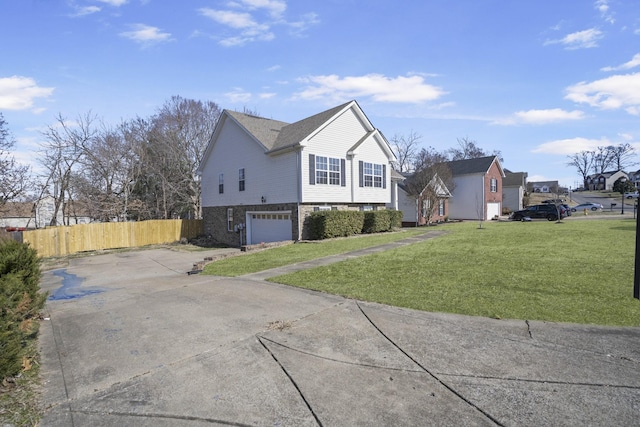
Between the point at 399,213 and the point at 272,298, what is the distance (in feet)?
59.5

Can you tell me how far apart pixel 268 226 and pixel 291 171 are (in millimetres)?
4306

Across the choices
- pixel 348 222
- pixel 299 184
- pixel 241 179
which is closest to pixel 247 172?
pixel 241 179

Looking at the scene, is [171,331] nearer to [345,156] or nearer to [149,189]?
[345,156]

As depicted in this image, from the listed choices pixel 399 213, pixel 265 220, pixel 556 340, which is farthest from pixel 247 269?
pixel 399 213

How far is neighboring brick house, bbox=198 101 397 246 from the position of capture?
19266mm

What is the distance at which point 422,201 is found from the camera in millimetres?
31516

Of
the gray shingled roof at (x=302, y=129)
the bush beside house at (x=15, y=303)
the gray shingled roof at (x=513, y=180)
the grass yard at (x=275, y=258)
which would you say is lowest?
the grass yard at (x=275, y=258)

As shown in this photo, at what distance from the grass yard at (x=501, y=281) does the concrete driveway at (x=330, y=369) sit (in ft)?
2.22

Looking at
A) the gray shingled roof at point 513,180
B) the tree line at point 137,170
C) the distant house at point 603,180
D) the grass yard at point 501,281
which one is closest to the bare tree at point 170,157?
the tree line at point 137,170

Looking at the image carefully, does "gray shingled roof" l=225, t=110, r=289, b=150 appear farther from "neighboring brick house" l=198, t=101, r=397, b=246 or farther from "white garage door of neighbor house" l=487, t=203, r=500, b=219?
"white garage door of neighbor house" l=487, t=203, r=500, b=219

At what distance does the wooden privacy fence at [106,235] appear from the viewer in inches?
803

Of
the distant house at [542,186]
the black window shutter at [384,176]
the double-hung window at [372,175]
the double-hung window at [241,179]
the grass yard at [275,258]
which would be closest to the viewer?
the grass yard at [275,258]

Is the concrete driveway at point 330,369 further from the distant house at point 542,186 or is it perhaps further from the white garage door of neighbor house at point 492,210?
the distant house at point 542,186

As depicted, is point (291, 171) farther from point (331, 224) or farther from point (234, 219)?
point (234, 219)
